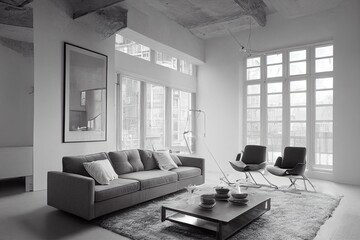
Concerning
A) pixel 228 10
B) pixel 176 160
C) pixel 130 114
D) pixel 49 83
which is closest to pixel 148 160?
pixel 176 160

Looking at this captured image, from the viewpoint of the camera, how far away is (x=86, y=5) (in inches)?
216

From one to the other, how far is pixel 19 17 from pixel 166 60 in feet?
13.2

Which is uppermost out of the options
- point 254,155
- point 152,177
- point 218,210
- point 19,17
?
point 19,17

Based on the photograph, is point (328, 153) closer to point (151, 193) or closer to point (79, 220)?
point (151, 193)

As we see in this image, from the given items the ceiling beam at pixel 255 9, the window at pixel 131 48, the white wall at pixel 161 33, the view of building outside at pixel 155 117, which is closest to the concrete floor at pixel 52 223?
the view of building outside at pixel 155 117

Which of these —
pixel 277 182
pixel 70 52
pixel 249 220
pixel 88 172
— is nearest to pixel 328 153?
pixel 277 182

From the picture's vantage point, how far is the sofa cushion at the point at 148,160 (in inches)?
210

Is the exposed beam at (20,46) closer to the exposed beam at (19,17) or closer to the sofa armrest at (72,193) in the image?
the exposed beam at (19,17)

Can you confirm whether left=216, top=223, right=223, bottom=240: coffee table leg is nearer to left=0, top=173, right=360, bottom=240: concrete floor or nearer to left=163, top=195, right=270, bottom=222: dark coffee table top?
left=163, top=195, right=270, bottom=222: dark coffee table top

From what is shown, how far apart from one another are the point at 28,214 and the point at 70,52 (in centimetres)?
315

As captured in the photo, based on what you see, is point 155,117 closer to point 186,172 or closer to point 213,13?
point 186,172

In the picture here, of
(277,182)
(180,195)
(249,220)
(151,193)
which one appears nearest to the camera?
(249,220)

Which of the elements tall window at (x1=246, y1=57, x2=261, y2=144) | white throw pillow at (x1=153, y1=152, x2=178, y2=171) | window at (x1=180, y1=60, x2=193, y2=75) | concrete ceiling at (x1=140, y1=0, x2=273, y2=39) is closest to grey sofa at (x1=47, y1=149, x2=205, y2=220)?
white throw pillow at (x1=153, y1=152, x2=178, y2=171)

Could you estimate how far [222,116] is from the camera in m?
8.68
